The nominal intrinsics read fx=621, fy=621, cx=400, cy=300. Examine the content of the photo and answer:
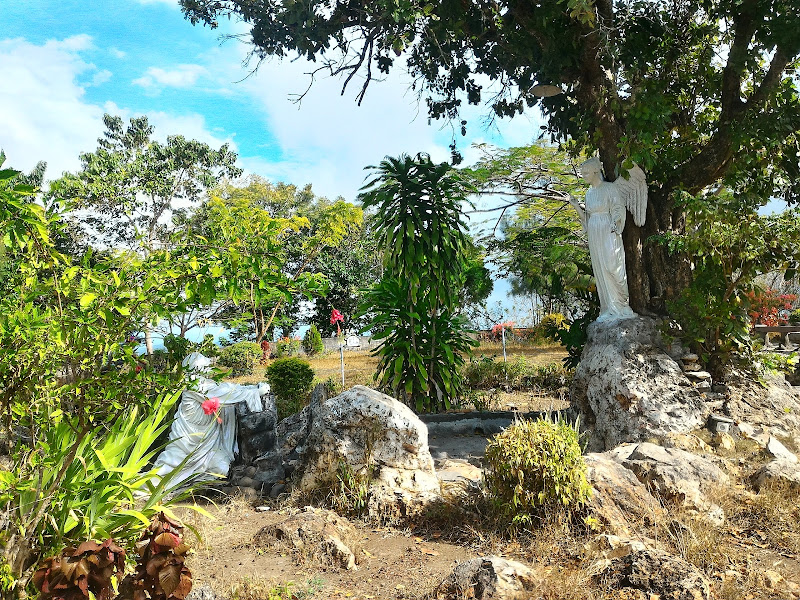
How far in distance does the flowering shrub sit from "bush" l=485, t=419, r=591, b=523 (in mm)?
4087

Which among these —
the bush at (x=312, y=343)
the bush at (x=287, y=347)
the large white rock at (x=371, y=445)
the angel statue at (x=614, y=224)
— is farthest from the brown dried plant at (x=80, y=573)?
the bush at (x=312, y=343)

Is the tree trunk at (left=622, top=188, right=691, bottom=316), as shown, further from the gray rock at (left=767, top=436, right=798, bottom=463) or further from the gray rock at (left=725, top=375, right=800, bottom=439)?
the gray rock at (left=767, top=436, right=798, bottom=463)

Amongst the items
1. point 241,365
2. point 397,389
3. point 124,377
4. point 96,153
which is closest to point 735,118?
point 397,389

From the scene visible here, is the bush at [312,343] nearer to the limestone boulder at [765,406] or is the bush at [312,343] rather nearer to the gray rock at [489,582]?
the limestone boulder at [765,406]

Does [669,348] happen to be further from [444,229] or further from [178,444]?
[178,444]

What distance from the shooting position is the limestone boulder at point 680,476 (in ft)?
14.6

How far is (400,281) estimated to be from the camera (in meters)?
9.09

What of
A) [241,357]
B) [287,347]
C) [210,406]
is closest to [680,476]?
[210,406]

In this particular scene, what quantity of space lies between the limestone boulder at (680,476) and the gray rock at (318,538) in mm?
2277

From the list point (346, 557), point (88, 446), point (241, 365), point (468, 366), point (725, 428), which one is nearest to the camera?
point (88, 446)

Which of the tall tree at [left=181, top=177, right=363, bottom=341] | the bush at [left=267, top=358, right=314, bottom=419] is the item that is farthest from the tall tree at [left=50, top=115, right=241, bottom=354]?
the bush at [left=267, top=358, right=314, bottom=419]

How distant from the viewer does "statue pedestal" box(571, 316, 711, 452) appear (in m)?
6.78

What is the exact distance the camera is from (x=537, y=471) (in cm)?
428

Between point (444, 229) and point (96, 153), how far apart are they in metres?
14.0
